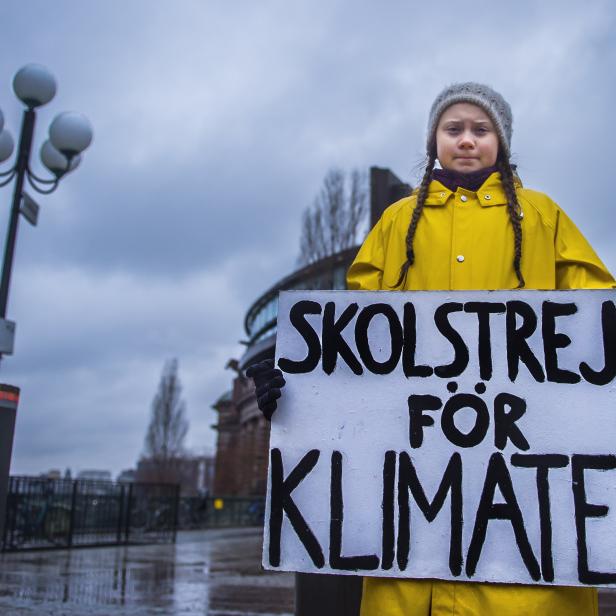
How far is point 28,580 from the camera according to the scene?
332 inches

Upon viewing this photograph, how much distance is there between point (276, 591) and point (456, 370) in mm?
6234

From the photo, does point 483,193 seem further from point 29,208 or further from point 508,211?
point 29,208

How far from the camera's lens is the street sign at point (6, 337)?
23.1 ft

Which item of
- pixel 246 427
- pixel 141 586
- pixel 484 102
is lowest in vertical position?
pixel 141 586

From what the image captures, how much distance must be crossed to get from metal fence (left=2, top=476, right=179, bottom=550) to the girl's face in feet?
37.0

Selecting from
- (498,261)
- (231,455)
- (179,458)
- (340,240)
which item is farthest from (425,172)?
(179,458)

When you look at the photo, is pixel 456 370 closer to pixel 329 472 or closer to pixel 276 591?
pixel 329 472

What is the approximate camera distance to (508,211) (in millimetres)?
2502

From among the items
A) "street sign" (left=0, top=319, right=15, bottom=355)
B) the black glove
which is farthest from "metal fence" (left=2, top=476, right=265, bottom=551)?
the black glove

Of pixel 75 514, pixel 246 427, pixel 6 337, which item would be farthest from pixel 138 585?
pixel 246 427

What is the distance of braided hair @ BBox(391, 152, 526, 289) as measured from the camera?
2426 mm

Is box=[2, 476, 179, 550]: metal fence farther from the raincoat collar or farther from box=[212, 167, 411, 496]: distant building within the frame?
box=[212, 167, 411, 496]: distant building

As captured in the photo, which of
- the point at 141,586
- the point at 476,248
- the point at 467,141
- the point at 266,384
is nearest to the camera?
the point at 266,384

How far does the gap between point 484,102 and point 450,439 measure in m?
1.12
